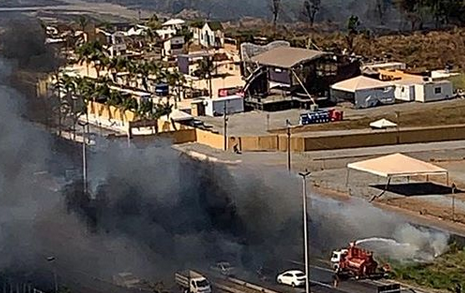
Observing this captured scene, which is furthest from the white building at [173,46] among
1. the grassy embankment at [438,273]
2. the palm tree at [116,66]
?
the grassy embankment at [438,273]

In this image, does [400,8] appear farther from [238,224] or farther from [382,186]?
[238,224]

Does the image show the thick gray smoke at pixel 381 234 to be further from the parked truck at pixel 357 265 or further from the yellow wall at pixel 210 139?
the yellow wall at pixel 210 139

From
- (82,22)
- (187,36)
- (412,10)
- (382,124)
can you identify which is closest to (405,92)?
(382,124)

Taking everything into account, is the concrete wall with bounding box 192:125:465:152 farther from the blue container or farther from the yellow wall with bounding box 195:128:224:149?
the blue container

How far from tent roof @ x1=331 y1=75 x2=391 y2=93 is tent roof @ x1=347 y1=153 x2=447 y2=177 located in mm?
5606

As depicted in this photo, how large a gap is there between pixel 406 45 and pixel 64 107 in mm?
15282

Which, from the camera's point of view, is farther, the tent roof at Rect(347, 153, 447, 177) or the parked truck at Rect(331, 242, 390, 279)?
the tent roof at Rect(347, 153, 447, 177)

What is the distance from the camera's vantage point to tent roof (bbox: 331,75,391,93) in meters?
18.2

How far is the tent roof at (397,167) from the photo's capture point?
12078 millimetres

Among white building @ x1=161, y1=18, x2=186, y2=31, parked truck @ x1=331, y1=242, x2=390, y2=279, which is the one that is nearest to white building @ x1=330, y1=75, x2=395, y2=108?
parked truck @ x1=331, y1=242, x2=390, y2=279

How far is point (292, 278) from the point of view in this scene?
856 cm

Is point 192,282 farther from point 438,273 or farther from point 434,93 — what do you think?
point 434,93

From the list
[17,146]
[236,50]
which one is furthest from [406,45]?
[17,146]

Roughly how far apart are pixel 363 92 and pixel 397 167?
239 inches
